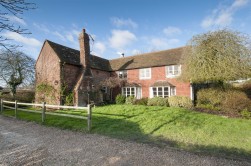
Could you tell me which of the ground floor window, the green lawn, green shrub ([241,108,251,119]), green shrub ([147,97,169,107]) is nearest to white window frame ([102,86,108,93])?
the ground floor window

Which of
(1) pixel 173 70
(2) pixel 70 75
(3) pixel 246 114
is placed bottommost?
(3) pixel 246 114

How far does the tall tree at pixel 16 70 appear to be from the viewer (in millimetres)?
23289

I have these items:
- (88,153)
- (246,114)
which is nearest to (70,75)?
(88,153)

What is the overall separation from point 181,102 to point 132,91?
25.1 feet

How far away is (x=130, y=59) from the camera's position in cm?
2431

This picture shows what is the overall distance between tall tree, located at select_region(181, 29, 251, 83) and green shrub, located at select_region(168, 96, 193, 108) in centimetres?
241

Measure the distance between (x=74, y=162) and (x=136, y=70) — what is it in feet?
59.8

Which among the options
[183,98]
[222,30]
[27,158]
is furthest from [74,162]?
[222,30]

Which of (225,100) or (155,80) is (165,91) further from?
(225,100)

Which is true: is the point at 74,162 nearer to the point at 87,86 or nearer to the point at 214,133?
the point at 214,133

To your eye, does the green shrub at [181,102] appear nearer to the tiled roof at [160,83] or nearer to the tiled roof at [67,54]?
the tiled roof at [160,83]

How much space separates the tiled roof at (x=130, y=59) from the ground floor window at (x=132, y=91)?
2.94m

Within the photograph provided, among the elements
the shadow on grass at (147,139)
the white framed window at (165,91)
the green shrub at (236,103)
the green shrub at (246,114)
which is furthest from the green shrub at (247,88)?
the shadow on grass at (147,139)

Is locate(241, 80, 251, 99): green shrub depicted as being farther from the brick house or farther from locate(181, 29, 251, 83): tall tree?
the brick house
